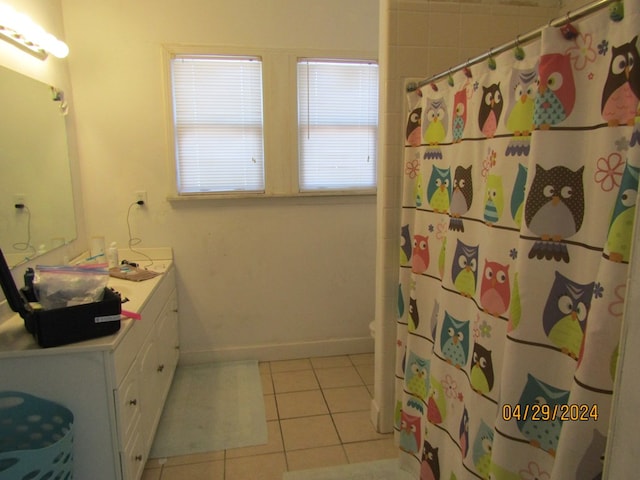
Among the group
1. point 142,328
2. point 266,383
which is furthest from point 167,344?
point 266,383

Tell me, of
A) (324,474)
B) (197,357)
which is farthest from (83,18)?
(324,474)

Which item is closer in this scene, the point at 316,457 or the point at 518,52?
the point at 518,52

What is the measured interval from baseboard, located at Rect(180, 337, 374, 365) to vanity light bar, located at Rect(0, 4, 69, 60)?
203 cm

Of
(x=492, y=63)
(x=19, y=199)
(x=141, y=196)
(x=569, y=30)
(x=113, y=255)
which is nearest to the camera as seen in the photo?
(x=569, y=30)

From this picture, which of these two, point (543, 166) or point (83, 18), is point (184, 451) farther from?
point (83, 18)

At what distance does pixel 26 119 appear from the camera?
2002 millimetres

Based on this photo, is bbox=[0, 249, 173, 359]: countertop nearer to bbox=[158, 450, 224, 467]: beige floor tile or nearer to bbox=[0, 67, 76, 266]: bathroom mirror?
bbox=[0, 67, 76, 266]: bathroom mirror

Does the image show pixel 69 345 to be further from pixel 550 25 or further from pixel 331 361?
pixel 331 361

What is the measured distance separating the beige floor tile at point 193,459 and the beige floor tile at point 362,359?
4.17 feet

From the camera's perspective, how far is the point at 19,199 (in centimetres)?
190

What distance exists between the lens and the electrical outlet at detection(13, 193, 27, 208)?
1.87 metres

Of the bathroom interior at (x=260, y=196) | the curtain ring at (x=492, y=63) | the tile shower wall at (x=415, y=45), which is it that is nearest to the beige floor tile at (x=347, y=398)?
the bathroom interior at (x=260, y=196)

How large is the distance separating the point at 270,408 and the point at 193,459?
557 millimetres
